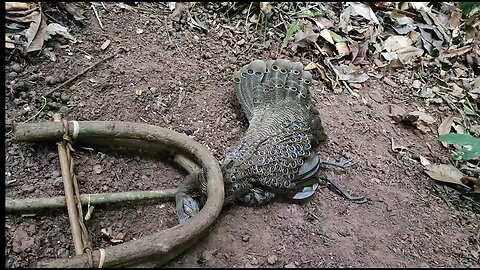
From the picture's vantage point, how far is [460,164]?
3037 millimetres

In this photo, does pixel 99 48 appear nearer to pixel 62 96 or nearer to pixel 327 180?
pixel 62 96

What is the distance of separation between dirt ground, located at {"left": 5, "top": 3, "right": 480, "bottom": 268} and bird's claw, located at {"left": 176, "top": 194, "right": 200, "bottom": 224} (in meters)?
0.06

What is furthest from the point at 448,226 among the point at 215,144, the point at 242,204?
the point at 215,144

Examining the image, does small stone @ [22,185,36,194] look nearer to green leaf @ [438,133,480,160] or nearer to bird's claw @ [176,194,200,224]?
bird's claw @ [176,194,200,224]

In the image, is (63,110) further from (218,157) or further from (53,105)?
(218,157)

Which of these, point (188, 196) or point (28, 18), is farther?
point (28, 18)

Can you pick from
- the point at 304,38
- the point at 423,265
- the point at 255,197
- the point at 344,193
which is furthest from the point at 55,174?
the point at 304,38

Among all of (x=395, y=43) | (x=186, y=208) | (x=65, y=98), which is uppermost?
(x=65, y=98)

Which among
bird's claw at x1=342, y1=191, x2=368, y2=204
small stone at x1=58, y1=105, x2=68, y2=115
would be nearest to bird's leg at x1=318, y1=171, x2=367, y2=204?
bird's claw at x1=342, y1=191, x2=368, y2=204

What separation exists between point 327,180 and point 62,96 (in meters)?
1.33

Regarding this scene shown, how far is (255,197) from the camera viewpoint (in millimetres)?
2494

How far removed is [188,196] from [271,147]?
1.48 feet

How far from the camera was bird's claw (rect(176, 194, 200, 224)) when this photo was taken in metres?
2.33

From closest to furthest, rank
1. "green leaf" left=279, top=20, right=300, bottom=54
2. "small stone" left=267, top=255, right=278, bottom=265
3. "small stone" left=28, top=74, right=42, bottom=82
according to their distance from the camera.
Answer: "small stone" left=267, top=255, right=278, bottom=265 → "small stone" left=28, top=74, right=42, bottom=82 → "green leaf" left=279, top=20, right=300, bottom=54
